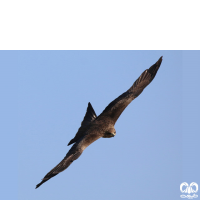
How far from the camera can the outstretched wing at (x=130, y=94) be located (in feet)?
45.5

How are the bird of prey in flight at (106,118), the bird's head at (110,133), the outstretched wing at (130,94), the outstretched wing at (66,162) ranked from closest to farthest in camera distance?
the outstretched wing at (66,162), the bird of prey in flight at (106,118), the bird's head at (110,133), the outstretched wing at (130,94)

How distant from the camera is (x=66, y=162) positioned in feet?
38.3

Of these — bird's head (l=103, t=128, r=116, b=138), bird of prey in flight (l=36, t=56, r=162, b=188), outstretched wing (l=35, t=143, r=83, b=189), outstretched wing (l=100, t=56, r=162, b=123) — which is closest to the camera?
outstretched wing (l=35, t=143, r=83, b=189)

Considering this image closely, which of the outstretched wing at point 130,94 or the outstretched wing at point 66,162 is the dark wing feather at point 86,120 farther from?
the outstretched wing at point 66,162

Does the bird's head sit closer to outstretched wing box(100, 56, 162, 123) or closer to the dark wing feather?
outstretched wing box(100, 56, 162, 123)

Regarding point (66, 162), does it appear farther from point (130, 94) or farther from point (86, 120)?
point (130, 94)

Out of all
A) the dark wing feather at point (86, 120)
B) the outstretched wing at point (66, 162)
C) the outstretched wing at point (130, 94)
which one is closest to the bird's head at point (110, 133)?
the outstretched wing at point (130, 94)

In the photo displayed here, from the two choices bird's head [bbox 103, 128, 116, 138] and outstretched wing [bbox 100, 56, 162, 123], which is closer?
bird's head [bbox 103, 128, 116, 138]

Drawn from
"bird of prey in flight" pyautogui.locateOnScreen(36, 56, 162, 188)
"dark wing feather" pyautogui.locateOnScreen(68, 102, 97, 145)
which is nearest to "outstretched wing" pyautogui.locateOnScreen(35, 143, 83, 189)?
"bird of prey in flight" pyautogui.locateOnScreen(36, 56, 162, 188)

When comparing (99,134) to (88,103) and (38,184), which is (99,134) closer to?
(88,103)

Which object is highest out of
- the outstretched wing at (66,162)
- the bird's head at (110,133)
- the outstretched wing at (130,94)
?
the outstretched wing at (130,94)

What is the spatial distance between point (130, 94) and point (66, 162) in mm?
4035

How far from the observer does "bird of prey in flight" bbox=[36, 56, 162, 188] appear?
12.9 m
